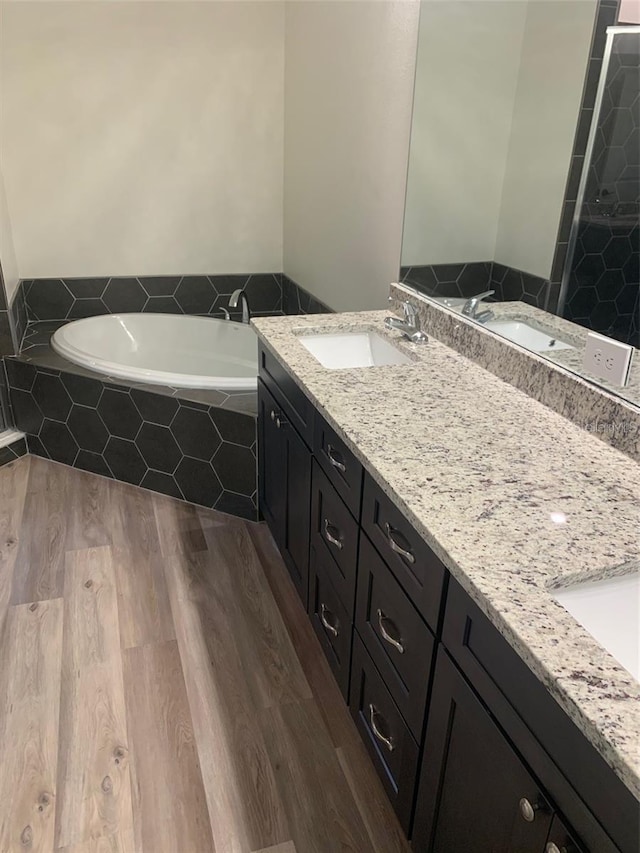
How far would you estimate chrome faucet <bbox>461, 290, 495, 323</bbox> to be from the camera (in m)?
1.83

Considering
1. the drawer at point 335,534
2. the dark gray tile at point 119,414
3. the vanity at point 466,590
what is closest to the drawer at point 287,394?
the vanity at point 466,590

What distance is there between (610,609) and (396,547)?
0.39m

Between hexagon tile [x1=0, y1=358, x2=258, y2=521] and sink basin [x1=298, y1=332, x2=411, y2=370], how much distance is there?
1.56 feet

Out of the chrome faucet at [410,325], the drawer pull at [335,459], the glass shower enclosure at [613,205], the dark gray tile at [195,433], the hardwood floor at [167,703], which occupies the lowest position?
the hardwood floor at [167,703]

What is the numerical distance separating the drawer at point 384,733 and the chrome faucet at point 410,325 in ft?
3.11

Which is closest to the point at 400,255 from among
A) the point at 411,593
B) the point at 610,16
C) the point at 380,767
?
the point at 610,16

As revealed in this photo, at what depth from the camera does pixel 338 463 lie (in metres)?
1.55

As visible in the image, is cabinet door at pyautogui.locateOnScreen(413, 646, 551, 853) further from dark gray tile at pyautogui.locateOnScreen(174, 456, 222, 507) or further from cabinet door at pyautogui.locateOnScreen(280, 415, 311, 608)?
dark gray tile at pyautogui.locateOnScreen(174, 456, 222, 507)

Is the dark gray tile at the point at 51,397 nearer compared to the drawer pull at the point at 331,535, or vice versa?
the drawer pull at the point at 331,535

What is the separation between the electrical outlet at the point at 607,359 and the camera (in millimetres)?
1350

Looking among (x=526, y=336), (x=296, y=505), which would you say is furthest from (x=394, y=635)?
(x=526, y=336)

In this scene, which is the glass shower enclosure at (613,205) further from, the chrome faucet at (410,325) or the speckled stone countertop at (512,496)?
the chrome faucet at (410,325)

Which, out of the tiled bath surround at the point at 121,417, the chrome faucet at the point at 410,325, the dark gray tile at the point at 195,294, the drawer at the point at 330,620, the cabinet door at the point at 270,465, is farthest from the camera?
the dark gray tile at the point at 195,294

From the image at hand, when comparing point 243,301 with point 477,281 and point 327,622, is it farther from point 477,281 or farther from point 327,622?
point 327,622
